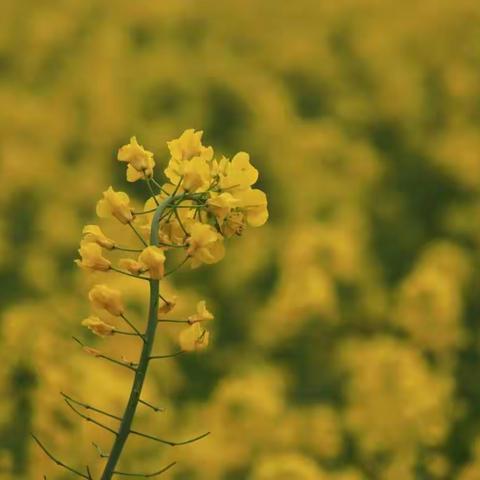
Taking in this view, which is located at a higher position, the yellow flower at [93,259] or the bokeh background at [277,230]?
the yellow flower at [93,259]

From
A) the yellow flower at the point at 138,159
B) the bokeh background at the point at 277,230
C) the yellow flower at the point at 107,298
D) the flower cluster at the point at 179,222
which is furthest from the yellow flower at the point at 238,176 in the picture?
the bokeh background at the point at 277,230

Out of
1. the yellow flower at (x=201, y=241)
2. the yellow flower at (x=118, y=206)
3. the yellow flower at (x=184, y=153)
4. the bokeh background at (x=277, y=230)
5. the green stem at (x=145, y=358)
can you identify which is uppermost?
the yellow flower at (x=184, y=153)

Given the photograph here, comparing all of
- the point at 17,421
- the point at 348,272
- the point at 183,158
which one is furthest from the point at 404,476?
the point at 348,272

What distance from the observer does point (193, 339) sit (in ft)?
7.02

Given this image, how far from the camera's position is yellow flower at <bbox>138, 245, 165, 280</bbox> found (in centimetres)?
202

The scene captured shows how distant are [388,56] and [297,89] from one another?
684 mm

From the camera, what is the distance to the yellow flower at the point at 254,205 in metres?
2.15

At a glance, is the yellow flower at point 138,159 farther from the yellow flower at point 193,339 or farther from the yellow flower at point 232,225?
the yellow flower at point 193,339

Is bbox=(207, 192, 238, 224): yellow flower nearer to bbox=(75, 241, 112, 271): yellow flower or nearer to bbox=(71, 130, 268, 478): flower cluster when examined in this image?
bbox=(71, 130, 268, 478): flower cluster

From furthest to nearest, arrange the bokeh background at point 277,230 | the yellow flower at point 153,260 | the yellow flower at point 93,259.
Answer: the bokeh background at point 277,230 → the yellow flower at point 93,259 → the yellow flower at point 153,260

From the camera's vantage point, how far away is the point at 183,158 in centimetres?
219

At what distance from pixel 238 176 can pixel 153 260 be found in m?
0.22

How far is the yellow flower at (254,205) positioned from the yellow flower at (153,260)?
0.18 m

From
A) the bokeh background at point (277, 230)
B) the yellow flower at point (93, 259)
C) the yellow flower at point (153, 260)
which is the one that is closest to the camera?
the yellow flower at point (153, 260)
